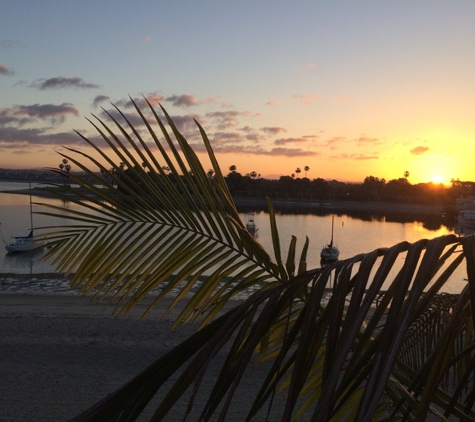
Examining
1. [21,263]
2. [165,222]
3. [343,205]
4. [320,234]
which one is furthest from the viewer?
[343,205]

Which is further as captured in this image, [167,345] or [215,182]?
[167,345]

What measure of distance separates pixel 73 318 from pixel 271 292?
347 inches

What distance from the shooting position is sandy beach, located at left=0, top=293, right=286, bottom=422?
5.22 metres

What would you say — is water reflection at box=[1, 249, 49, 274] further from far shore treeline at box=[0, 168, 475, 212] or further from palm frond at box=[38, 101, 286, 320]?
far shore treeline at box=[0, 168, 475, 212]

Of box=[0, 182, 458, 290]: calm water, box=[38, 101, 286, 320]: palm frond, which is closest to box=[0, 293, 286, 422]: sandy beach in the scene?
box=[38, 101, 286, 320]: palm frond

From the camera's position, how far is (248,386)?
5.80 meters

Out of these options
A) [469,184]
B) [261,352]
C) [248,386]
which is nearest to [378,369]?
[261,352]

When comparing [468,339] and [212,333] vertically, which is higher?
[212,333]

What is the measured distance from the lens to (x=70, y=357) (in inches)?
266

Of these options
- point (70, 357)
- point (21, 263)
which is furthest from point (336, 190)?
point (70, 357)

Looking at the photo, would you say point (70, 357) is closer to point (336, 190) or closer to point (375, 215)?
point (375, 215)

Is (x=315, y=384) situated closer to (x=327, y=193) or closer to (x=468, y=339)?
(x=468, y=339)

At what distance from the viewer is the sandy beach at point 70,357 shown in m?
5.22

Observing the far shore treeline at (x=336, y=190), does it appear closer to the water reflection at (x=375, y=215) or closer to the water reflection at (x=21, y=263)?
the water reflection at (x=375, y=215)
